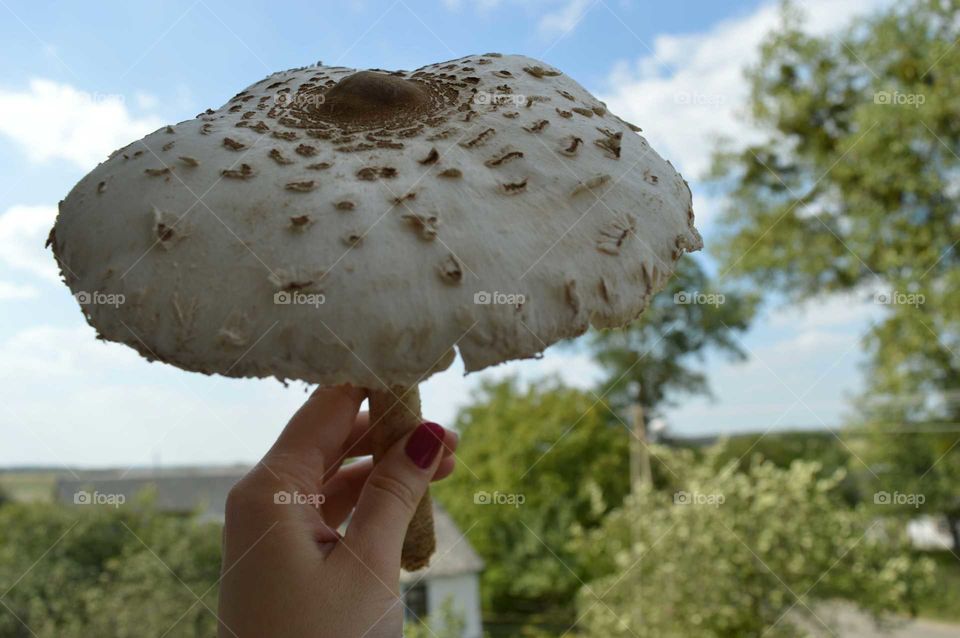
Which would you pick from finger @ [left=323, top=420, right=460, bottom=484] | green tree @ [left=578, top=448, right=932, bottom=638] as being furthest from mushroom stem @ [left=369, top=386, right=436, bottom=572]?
green tree @ [left=578, top=448, right=932, bottom=638]

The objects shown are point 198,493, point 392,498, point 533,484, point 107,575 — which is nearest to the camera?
point 392,498

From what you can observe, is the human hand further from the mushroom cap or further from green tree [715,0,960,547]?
green tree [715,0,960,547]

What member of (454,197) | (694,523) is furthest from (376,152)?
(694,523)

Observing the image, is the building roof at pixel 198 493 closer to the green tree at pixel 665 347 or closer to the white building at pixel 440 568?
the white building at pixel 440 568

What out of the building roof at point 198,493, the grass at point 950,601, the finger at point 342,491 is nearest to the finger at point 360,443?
the finger at point 342,491

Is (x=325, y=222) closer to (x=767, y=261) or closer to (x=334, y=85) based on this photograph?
(x=334, y=85)

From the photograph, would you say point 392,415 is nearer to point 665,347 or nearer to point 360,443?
point 360,443

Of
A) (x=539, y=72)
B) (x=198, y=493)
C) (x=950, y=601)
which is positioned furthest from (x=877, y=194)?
(x=198, y=493)
